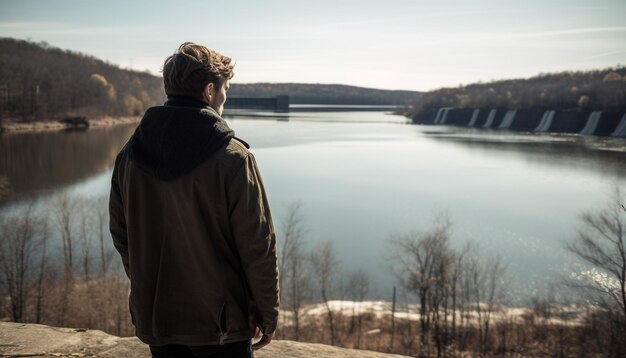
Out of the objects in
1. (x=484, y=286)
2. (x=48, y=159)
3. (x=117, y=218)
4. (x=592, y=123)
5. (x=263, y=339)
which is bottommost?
(x=484, y=286)

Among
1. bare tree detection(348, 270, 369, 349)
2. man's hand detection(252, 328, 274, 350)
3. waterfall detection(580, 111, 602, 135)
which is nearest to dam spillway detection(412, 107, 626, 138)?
waterfall detection(580, 111, 602, 135)

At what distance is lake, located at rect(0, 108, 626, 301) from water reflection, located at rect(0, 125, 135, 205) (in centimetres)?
7

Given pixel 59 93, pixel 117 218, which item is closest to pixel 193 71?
pixel 117 218

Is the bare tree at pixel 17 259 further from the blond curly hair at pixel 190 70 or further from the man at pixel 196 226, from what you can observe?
the blond curly hair at pixel 190 70

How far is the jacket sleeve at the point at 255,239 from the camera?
136 cm

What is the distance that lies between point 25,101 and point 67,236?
5295cm

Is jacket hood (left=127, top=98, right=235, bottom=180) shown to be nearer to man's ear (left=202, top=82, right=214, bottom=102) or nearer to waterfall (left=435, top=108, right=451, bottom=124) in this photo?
man's ear (left=202, top=82, right=214, bottom=102)

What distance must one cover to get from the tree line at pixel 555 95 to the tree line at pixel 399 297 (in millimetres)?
47029

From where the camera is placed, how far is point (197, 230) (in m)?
1.39

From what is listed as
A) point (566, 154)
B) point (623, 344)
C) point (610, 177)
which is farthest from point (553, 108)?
point (623, 344)

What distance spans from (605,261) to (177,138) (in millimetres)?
16744

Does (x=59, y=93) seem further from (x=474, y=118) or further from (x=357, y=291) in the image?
(x=357, y=291)

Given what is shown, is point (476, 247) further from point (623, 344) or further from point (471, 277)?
point (623, 344)

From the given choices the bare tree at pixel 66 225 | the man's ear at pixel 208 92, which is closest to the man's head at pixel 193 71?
the man's ear at pixel 208 92
